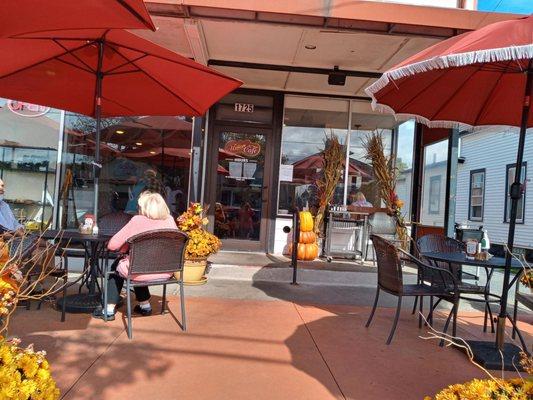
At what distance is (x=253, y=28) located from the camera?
633cm

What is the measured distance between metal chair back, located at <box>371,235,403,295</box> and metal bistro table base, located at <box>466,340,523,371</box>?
769mm

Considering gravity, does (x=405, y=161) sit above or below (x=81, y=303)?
above

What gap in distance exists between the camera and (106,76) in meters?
4.87

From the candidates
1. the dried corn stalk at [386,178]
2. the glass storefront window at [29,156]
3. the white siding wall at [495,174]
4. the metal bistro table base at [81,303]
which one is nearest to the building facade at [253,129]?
the glass storefront window at [29,156]

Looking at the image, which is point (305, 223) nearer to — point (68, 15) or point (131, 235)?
point (131, 235)

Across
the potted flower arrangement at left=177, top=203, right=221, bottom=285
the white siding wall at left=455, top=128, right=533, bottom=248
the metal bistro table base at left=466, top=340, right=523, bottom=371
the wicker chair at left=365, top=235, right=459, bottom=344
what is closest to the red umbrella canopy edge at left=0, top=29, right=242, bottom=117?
the potted flower arrangement at left=177, top=203, right=221, bottom=285

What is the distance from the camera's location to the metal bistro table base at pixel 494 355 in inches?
138

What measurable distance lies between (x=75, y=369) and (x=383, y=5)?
492cm

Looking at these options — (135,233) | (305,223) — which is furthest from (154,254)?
(305,223)

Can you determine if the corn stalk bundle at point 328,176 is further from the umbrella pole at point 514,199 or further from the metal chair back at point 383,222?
the umbrella pole at point 514,199

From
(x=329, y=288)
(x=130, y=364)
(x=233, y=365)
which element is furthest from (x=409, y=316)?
(x=130, y=364)

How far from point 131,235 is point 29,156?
4481 millimetres

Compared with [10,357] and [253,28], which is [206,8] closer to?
[253,28]

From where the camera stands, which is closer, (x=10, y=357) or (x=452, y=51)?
(x=10, y=357)
